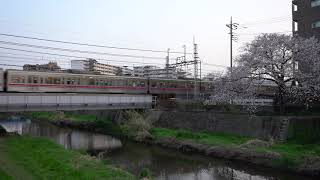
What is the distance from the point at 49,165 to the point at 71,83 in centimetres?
2123

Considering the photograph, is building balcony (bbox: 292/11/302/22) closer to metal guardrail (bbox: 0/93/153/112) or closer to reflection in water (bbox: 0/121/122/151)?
metal guardrail (bbox: 0/93/153/112)

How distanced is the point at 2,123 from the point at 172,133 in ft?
58.0

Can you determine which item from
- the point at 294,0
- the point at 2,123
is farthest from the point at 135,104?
the point at 294,0

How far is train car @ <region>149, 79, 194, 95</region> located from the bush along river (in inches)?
463

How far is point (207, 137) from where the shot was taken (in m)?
32.2

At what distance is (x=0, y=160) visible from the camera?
66.5ft

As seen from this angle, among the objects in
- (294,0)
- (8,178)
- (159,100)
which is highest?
(294,0)

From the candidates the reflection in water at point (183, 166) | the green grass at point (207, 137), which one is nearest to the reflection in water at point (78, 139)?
the reflection in water at point (183, 166)

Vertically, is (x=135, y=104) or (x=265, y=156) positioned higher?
(x=135, y=104)

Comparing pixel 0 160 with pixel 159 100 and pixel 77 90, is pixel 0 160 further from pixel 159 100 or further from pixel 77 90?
pixel 159 100

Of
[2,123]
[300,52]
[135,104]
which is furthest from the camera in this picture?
[135,104]

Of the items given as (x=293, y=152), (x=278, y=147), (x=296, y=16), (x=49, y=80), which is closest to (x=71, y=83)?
(x=49, y=80)

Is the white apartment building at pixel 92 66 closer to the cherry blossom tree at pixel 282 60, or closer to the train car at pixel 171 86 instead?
the train car at pixel 171 86

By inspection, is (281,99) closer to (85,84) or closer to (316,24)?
(316,24)
